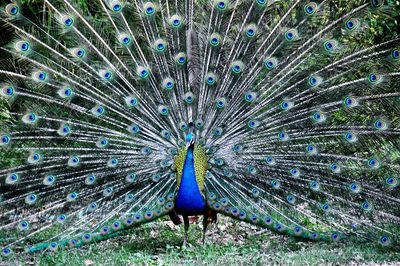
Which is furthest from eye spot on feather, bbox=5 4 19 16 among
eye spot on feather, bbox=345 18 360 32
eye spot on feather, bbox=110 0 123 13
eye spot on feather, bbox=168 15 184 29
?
eye spot on feather, bbox=345 18 360 32

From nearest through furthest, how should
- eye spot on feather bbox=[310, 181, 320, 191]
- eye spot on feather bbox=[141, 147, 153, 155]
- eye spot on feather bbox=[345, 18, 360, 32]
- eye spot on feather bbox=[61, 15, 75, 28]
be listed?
eye spot on feather bbox=[345, 18, 360, 32]
eye spot on feather bbox=[61, 15, 75, 28]
eye spot on feather bbox=[310, 181, 320, 191]
eye spot on feather bbox=[141, 147, 153, 155]

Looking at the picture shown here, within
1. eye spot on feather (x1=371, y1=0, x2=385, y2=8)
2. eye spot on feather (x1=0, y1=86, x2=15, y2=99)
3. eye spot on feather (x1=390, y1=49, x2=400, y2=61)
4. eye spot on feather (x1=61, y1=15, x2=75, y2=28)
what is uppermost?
eye spot on feather (x1=371, y1=0, x2=385, y2=8)

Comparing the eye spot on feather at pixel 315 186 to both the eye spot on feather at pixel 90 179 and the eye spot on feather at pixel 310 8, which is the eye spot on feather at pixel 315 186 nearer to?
the eye spot on feather at pixel 310 8

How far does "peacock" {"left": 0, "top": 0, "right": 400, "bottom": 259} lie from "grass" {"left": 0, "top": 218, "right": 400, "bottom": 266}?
0.41 feet

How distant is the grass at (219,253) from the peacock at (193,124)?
0.41 feet

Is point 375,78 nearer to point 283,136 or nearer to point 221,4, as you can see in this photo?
point 283,136

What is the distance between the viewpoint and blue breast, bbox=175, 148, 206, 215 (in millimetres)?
6133

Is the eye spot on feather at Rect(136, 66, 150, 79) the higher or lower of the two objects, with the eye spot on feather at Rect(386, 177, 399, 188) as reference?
higher

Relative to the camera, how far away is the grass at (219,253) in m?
5.88

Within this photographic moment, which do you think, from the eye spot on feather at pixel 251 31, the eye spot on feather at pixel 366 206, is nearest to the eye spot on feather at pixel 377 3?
the eye spot on feather at pixel 251 31

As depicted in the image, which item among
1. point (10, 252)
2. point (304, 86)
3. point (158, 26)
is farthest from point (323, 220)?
point (10, 252)

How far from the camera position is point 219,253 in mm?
6254

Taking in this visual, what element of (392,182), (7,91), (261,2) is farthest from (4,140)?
(392,182)

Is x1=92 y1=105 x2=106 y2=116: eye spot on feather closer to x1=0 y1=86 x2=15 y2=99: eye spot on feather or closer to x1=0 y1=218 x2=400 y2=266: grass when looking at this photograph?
x1=0 y1=86 x2=15 y2=99: eye spot on feather
